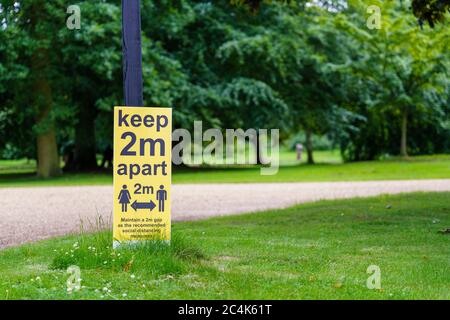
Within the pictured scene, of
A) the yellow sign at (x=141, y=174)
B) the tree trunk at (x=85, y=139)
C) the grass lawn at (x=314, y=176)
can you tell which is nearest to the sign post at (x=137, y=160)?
the yellow sign at (x=141, y=174)

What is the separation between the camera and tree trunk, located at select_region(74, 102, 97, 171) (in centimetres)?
2814

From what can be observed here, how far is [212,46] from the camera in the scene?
93.2ft

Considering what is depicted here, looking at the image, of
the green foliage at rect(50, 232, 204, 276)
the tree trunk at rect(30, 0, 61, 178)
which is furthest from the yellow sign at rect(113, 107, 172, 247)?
the tree trunk at rect(30, 0, 61, 178)

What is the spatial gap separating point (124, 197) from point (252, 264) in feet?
5.04

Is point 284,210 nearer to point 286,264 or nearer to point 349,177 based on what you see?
point 286,264

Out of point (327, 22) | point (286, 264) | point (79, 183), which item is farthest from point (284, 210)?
point (327, 22)

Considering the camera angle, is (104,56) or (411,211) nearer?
(411,211)

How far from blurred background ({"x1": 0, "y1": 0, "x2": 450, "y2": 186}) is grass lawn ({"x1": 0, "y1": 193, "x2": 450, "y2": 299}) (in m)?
12.8

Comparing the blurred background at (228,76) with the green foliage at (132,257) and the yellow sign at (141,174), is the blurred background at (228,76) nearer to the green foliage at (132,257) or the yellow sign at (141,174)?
the yellow sign at (141,174)

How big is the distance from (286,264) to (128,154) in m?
2.04

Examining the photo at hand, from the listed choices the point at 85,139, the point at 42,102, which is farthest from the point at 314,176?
the point at 85,139

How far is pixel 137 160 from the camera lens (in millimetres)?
7660

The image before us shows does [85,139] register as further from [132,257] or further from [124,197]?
[132,257]

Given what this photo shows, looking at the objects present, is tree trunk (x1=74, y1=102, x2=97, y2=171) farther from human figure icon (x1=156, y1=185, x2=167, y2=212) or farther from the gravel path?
human figure icon (x1=156, y1=185, x2=167, y2=212)
